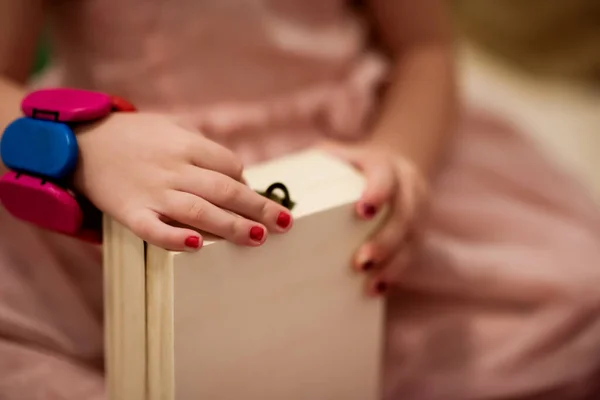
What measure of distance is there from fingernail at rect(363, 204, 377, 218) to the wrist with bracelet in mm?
176

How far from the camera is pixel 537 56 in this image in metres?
1.16

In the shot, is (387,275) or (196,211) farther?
(387,275)

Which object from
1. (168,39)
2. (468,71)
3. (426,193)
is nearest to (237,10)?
(168,39)

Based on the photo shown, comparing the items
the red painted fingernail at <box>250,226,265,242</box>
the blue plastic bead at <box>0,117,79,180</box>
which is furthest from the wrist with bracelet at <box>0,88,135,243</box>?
the red painted fingernail at <box>250,226,265,242</box>

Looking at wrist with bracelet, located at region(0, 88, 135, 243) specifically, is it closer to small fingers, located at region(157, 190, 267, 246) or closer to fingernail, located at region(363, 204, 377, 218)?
small fingers, located at region(157, 190, 267, 246)

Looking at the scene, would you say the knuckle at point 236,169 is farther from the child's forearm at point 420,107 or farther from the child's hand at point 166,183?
the child's forearm at point 420,107

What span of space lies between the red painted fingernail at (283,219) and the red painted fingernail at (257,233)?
0.5 inches

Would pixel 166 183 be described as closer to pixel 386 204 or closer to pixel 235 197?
pixel 235 197

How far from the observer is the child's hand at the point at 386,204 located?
525 millimetres

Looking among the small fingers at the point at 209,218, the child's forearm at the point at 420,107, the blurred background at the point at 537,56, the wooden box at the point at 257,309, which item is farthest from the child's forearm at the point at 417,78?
the blurred background at the point at 537,56

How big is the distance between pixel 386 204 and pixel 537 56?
72 centimetres

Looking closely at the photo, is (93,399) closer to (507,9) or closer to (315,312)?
(315,312)

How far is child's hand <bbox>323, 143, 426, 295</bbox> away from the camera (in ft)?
1.72

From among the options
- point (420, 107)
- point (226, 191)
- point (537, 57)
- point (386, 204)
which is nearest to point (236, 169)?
point (226, 191)
